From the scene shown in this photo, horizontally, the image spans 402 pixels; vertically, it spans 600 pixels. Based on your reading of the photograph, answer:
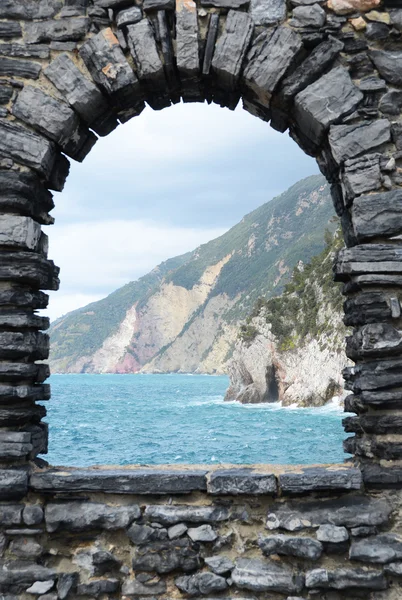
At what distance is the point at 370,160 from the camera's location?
3998 millimetres

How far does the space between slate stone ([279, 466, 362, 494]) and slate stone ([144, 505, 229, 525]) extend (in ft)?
1.56

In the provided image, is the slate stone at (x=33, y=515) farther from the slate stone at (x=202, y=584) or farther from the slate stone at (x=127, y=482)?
the slate stone at (x=202, y=584)

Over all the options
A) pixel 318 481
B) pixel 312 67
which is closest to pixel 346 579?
pixel 318 481

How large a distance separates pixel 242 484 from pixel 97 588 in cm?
121

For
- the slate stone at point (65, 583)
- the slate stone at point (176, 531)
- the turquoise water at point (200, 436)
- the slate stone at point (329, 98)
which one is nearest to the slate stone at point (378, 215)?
the slate stone at point (329, 98)

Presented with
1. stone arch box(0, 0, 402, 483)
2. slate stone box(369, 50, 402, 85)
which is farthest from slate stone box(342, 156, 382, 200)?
slate stone box(369, 50, 402, 85)

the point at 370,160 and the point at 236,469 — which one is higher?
the point at 370,160

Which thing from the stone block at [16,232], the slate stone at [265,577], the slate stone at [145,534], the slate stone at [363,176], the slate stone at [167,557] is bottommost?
the slate stone at [265,577]

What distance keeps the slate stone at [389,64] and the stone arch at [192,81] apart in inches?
0.4

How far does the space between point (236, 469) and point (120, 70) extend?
318 centimetres

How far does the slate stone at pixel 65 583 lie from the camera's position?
364 cm

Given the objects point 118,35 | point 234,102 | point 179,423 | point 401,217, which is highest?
point 118,35

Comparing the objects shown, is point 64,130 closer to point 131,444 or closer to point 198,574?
point 198,574

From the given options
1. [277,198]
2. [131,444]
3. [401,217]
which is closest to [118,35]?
[401,217]
